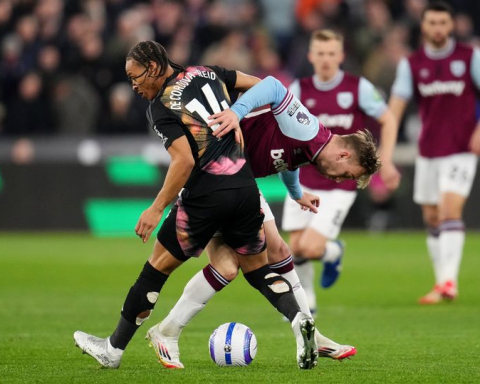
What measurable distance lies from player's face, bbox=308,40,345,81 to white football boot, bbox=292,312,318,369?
13.1ft

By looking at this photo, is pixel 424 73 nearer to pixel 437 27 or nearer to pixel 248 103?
pixel 437 27

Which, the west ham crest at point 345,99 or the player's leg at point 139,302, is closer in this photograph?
the player's leg at point 139,302

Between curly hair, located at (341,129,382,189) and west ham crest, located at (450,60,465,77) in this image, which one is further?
west ham crest, located at (450,60,465,77)

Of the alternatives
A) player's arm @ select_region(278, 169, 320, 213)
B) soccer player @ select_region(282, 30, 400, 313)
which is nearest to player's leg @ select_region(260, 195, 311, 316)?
player's arm @ select_region(278, 169, 320, 213)

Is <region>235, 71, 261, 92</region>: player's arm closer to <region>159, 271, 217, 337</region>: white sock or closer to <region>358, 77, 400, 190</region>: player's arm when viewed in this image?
<region>159, 271, 217, 337</region>: white sock

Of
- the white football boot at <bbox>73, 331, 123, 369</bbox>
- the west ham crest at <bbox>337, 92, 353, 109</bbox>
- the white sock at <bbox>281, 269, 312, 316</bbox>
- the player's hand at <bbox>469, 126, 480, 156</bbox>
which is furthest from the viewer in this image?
the player's hand at <bbox>469, 126, 480, 156</bbox>

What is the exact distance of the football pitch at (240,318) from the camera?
656 cm

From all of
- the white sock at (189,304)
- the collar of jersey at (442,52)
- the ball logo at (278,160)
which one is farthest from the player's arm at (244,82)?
the collar of jersey at (442,52)

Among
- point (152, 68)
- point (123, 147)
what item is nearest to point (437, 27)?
point (152, 68)

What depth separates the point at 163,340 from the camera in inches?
279

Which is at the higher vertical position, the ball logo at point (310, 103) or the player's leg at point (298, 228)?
the ball logo at point (310, 103)

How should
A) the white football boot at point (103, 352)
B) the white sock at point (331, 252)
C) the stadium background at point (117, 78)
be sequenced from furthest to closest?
the stadium background at point (117, 78) → the white sock at point (331, 252) → the white football boot at point (103, 352)

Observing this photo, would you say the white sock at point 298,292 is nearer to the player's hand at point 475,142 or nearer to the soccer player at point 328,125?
the soccer player at point 328,125

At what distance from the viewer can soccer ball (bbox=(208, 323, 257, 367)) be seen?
6.88 meters
